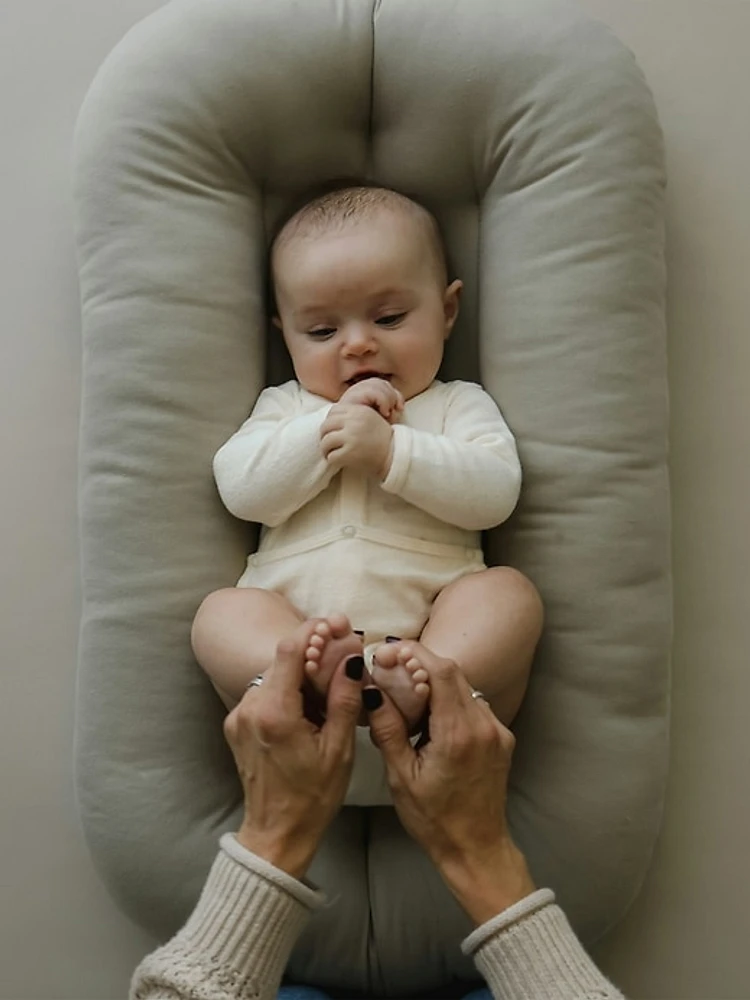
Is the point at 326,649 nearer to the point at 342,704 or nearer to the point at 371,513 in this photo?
the point at 342,704

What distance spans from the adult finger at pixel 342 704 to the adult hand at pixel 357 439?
24cm

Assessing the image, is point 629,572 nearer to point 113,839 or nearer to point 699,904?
point 699,904

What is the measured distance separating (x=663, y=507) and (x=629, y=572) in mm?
90

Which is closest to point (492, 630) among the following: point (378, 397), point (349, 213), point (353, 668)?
point (353, 668)

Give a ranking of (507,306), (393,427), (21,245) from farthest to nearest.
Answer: (21,245) < (507,306) < (393,427)

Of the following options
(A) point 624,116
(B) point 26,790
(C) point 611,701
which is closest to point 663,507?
(C) point 611,701

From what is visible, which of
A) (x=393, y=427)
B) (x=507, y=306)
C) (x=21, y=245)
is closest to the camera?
(x=393, y=427)

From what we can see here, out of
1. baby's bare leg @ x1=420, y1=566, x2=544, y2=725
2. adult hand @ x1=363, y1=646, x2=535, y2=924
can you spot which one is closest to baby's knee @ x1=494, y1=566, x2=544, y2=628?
baby's bare leg @ x1=420, y1=566, x2=544, y2=725

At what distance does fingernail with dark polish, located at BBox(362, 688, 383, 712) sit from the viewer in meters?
0.96

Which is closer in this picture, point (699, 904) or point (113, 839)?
point (113, 839)

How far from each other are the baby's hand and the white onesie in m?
0.03

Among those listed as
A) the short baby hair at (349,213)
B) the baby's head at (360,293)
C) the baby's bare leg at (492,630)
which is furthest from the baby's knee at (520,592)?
the short baby hair at (349,213)

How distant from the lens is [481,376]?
1274 millimetres

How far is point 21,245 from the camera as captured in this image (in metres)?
1.38
